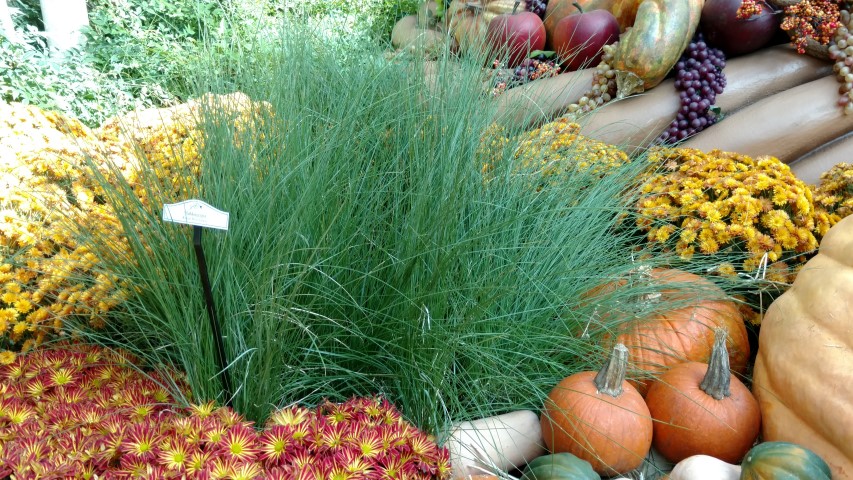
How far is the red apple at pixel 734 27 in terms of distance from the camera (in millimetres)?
3045

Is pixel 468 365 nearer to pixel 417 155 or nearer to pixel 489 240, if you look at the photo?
pixel 489 240

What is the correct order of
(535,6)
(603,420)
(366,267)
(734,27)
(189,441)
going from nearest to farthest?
(189,441)
(603,420)
(366,267)
(734,27)
(535,6)

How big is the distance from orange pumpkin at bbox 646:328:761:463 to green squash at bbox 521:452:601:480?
0.33 meters

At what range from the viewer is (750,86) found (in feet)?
10.2

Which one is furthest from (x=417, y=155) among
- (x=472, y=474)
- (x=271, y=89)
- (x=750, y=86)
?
(x=750, y=86)

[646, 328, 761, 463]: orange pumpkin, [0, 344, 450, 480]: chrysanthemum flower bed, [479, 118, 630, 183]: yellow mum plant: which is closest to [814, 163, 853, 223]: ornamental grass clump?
[479, 118, 630, 183]: yellow mum plant

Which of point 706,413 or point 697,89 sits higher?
point 697,89

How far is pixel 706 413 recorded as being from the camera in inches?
68.2

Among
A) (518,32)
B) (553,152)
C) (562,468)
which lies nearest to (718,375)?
(562,468)

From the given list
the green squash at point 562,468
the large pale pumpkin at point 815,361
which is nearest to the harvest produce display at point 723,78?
the large pale pumpkin at point 815,361

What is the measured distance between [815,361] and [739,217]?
0.67 meters

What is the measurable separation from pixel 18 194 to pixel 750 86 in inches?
123

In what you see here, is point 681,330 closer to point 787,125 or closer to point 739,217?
point 739,217

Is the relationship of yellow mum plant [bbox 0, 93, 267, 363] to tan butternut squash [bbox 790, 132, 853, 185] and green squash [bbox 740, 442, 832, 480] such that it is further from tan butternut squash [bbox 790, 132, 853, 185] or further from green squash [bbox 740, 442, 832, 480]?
tan butternut squash [bbox 790, 132, 853, 185]
